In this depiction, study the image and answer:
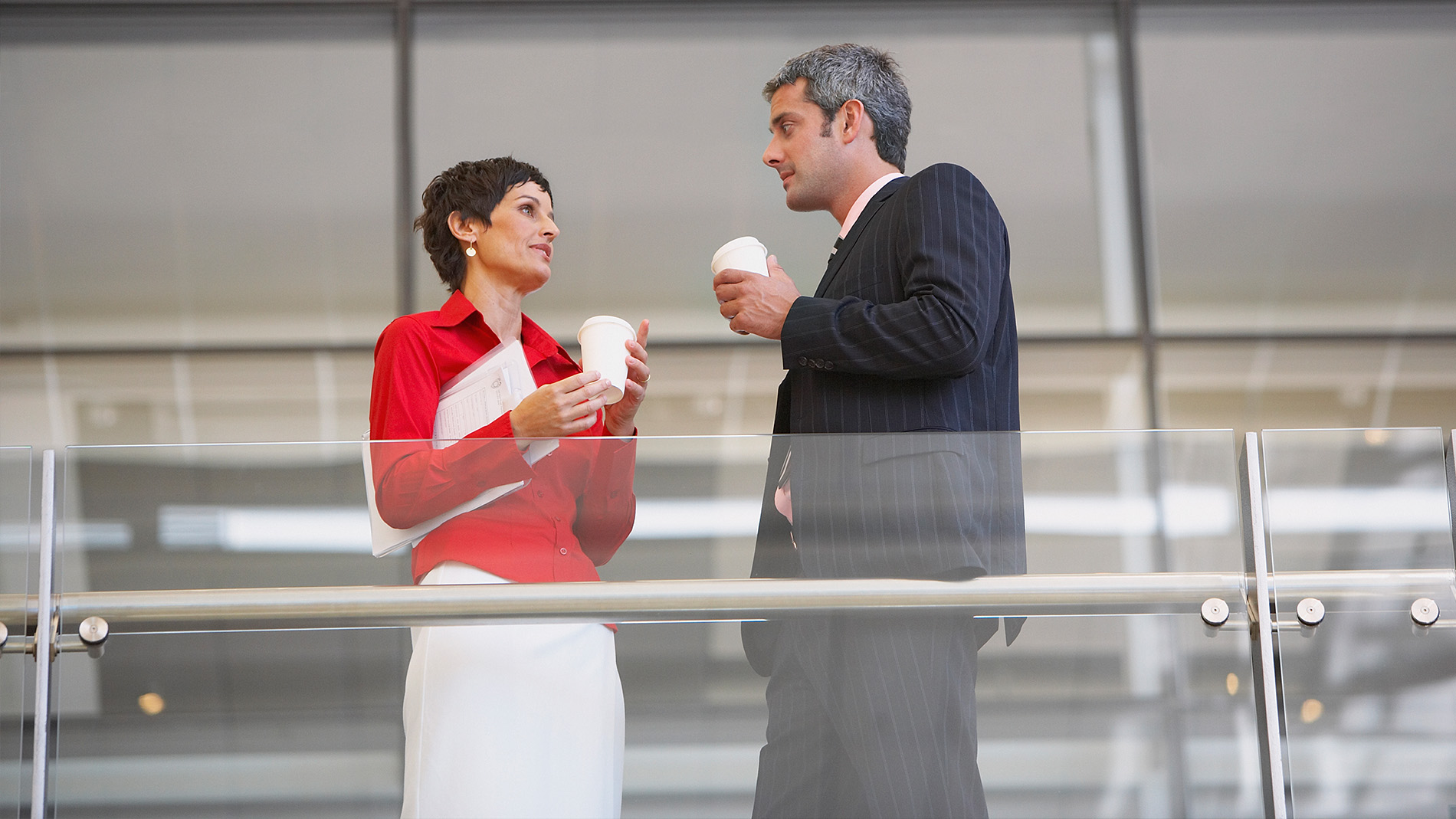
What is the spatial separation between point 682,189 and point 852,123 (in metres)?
2.81

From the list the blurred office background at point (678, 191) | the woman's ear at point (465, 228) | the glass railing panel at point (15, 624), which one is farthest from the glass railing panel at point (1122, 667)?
the blurred office background at point (678, 191)

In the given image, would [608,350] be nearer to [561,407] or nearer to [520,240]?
[561,407]

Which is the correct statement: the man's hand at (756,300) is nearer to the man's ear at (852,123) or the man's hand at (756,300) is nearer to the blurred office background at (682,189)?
the man's ear at (852,123)

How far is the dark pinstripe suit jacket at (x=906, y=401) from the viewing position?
A: 1.79m

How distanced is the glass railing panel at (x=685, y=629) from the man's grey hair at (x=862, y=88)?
70cm

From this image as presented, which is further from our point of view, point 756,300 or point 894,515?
point 756,300

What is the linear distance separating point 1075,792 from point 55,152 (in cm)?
444

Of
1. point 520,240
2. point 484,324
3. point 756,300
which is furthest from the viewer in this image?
point 520,240

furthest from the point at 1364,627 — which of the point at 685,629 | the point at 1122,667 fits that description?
the point at 685,629

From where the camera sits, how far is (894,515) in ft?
5.86

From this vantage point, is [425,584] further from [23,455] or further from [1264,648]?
[1264,648]

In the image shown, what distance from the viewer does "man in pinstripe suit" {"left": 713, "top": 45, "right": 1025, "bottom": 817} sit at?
5.70 ft

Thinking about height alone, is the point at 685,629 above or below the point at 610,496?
below

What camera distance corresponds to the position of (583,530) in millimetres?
1812
